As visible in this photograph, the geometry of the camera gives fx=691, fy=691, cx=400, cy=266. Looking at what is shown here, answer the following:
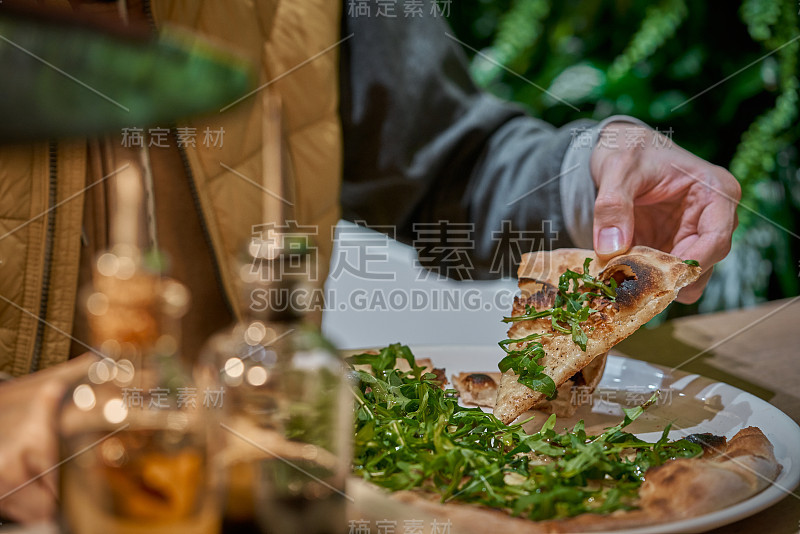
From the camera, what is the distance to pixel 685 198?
3.42ft

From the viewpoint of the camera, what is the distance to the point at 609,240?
0.95 metres

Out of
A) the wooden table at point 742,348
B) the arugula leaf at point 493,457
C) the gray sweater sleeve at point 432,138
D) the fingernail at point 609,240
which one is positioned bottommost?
the wooden table at point 742,348

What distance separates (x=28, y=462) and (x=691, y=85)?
2.09 m

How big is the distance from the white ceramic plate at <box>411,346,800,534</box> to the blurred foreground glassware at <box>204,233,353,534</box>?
38 centimetres

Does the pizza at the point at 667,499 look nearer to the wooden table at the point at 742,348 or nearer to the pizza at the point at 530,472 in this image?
the pizza at the point at 530,472

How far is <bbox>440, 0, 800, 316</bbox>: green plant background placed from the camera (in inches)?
80.6

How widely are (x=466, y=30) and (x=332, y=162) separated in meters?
1.12

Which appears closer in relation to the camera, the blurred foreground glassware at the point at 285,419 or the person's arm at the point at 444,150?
the blurred foreground glassware at the point at 285,419

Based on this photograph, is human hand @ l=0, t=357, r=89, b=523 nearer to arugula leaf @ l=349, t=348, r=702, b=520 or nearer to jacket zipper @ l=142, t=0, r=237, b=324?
arugula leaf @ l=349, t=348, r=702, b=520

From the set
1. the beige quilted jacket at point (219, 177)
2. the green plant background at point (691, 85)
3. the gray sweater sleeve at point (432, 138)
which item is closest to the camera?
the beige quilted jacket at point (219, 177)

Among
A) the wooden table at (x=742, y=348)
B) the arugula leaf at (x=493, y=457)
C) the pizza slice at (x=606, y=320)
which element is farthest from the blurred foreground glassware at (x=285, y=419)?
the wooden table at (x=742, y=348)

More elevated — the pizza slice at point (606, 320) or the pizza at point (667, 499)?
the pizza slice at point (606, 320)

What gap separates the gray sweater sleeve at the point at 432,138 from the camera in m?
1.41

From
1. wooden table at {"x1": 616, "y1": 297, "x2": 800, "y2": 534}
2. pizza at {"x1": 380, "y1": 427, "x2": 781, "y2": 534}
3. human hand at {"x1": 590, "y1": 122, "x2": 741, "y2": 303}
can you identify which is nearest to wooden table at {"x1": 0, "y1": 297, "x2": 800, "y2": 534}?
wooden table at {"x1": 616, "y1": 297, "x2": 800, "y2": 534}
